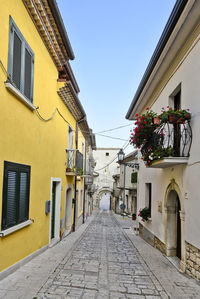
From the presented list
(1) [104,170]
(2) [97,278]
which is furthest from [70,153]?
(1) [104,170]

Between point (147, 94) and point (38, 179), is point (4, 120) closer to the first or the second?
point (38, 179)

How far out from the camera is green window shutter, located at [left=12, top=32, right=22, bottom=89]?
5.16 m

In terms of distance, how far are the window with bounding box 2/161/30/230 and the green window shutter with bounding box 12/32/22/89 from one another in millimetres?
1835

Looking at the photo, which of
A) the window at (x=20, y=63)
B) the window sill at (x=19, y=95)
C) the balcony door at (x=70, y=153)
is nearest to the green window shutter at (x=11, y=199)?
the window sill at (x=19, y=95)

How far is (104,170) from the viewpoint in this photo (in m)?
43.1

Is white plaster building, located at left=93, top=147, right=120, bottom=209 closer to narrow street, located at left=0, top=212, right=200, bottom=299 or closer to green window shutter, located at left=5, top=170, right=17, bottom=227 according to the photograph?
narrow street, located at left=0, top=212, right=200, bottom=299

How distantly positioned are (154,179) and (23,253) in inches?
215

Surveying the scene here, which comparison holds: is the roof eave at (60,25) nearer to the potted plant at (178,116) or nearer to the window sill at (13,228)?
the potted plant at (178,116)

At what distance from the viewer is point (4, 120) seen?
4734 mm

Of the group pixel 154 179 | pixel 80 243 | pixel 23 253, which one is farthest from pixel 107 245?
pixel 23 253

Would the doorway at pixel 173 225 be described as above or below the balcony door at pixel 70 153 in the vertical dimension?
below

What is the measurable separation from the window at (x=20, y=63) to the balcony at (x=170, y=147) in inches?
135

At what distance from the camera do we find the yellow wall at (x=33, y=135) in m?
4.77

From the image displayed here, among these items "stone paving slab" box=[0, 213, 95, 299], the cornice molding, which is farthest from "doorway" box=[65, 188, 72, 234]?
the cornice molding
